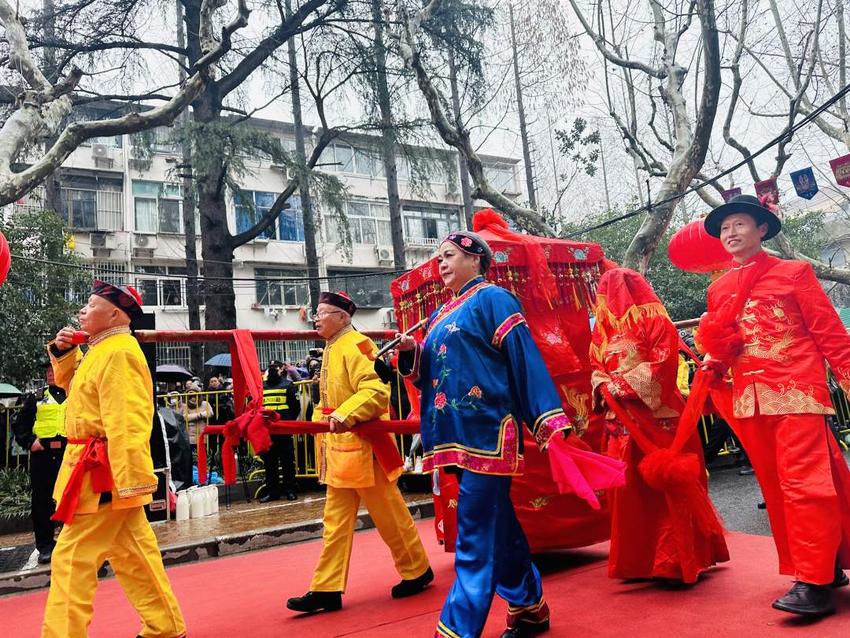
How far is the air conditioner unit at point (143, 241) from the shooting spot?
19.4 metres

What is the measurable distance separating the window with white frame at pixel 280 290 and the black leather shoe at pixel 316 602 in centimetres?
1815

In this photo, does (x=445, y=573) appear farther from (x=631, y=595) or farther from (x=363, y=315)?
(x=363, y=315)

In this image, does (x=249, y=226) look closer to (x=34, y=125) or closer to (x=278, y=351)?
(x=278, y=351)

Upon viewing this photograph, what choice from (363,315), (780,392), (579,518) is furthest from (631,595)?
(363,315)

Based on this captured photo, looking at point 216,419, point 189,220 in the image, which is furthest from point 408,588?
point 189,220

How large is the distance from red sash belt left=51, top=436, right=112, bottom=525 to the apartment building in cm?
1454

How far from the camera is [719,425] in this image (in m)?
7.61

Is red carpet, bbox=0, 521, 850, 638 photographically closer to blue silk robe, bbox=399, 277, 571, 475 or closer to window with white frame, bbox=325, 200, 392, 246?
blue silk robe, bbox=399, 277, 571, 475

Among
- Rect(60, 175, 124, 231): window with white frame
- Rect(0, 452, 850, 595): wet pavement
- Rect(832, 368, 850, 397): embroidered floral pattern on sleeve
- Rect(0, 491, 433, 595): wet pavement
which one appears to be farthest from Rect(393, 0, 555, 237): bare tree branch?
Rect(60, 175, 124, 231): window with white frame

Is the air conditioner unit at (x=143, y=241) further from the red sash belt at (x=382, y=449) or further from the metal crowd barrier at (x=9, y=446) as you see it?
the red sash belt at (x=382, y=449)

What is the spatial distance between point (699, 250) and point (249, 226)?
18521 mm

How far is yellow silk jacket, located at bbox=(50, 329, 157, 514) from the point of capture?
288 cm

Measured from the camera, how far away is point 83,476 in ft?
9.42

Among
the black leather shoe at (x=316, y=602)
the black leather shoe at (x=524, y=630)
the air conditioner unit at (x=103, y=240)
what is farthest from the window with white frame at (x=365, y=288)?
the black leather shoe at (x=524, y=630)
